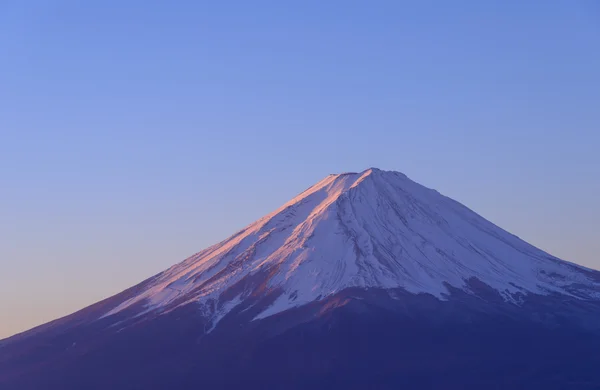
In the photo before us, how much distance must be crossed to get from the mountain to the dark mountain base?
0.12m

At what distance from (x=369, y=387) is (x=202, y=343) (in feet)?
49.0

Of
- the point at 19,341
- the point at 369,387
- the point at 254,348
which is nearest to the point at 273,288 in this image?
the point at 254,348

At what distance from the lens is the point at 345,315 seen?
9781 cm

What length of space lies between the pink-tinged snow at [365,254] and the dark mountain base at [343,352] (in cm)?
259

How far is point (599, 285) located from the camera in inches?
4434

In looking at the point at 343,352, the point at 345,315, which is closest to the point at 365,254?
the point at 345,315

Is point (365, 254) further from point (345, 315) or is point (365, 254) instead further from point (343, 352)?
point (343, 352)

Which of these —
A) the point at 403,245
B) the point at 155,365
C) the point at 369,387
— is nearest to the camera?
the point at 369,387

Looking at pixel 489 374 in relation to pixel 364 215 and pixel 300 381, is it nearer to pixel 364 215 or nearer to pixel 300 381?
pixel 300 381

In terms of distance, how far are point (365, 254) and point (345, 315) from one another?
29.6 ft

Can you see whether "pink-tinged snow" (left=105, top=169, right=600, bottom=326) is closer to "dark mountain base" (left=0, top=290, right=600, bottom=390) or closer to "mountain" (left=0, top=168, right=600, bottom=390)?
"mountain" (left=0, top=168, right=600, bottom=390)

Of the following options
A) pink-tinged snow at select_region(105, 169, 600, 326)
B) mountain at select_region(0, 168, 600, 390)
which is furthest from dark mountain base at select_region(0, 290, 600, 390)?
pink-tinged snow at select_region(105, 169, 600, 326)

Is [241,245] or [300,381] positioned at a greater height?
[241,245]

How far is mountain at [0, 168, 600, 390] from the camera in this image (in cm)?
9544
